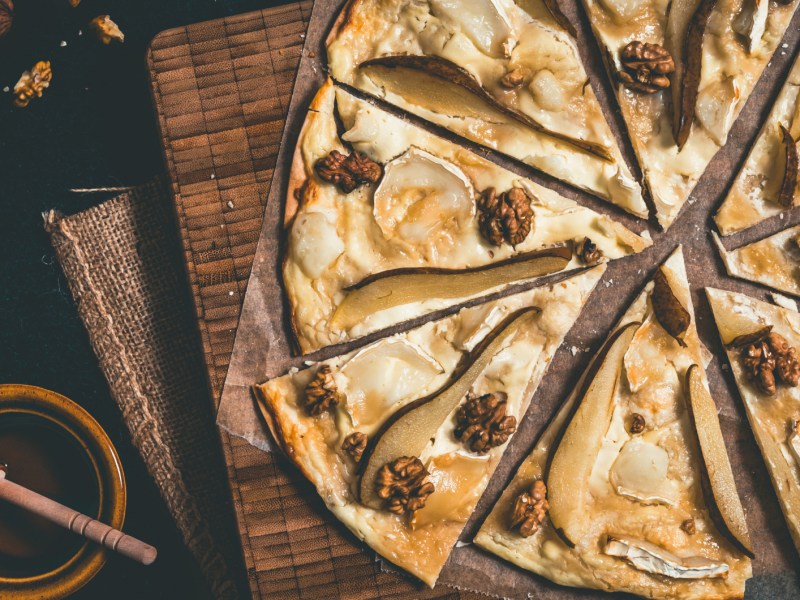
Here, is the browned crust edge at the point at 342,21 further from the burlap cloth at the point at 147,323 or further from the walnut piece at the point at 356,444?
the walnut piece at the point at 356,444

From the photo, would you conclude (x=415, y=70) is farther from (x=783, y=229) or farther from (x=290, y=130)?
(x=783, y=229)

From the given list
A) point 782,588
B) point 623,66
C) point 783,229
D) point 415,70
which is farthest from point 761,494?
point 415,70

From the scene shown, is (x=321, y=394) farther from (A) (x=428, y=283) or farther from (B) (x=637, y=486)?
(B) (x=637, y=486)

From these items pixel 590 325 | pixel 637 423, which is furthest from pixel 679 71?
pixel 637 423

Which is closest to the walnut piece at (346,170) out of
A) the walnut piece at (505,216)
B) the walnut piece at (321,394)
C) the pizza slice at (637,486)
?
the walnut piece at (505,216)

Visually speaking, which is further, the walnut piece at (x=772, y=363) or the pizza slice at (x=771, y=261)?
the pizza slice at (x=771, y=261)
